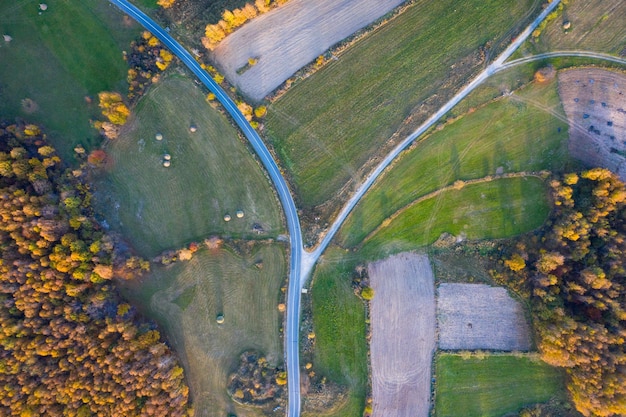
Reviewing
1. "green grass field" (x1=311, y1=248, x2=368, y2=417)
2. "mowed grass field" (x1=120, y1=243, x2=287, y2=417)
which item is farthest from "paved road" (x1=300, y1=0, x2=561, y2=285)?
"mowed grass field" (x1=120, y1=243, x2=287, y2=417)

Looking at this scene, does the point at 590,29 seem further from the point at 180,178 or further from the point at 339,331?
the point at 180,178

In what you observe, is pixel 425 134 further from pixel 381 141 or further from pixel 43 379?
pixel 43 379

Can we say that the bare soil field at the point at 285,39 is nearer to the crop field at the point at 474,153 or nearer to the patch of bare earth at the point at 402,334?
the crop field at the point at 474,153

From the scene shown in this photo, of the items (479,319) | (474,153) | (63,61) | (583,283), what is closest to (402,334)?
(479,319)

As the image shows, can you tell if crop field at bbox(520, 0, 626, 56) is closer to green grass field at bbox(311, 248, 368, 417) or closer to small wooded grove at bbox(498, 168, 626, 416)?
small wooded grove at bbox(498, 168, 626, 416)

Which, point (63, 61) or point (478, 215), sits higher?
point (63, 61)

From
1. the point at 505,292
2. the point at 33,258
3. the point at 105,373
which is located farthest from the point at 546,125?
the point at 33,258
